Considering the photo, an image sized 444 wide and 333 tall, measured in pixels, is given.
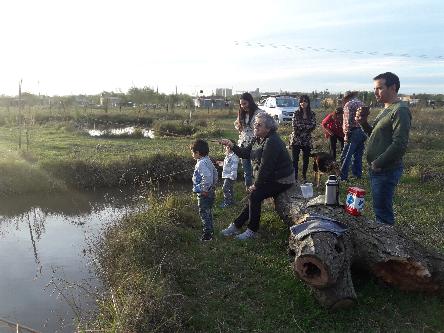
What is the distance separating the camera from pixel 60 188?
9375 mm

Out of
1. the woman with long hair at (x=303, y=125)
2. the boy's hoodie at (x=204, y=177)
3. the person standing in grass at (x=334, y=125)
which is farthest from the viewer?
the person standing in grass at (x=334, y=125)

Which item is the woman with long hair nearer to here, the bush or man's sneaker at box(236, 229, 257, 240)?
the bush

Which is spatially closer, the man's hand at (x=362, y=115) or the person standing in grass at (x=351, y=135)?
the man's hand at (x=362, y=115)


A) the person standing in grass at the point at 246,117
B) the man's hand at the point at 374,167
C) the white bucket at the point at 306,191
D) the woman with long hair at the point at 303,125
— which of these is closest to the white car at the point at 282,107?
the woman with long hair at the point at 303,125

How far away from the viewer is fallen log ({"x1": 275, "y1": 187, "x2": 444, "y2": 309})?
3.79m

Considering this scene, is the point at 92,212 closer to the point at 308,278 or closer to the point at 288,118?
the point at 308,278

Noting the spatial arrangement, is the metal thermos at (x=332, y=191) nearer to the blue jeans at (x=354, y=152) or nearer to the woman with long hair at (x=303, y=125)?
the woman with long hair at (x=303, y=125)

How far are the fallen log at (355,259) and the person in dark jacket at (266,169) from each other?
874 millimetres

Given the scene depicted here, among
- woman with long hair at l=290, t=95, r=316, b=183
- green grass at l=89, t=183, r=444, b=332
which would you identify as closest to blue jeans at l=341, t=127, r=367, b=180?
woman with long hair at l=290, t=95, r=316, b=183

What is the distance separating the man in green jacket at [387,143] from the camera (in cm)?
424

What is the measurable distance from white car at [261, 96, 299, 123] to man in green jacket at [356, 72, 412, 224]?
51.9 feet

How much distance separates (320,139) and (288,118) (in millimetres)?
6776

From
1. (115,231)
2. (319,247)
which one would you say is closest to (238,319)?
(319,247)

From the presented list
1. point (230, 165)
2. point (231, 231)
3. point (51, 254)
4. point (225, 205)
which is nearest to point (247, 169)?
point (230, 165)
